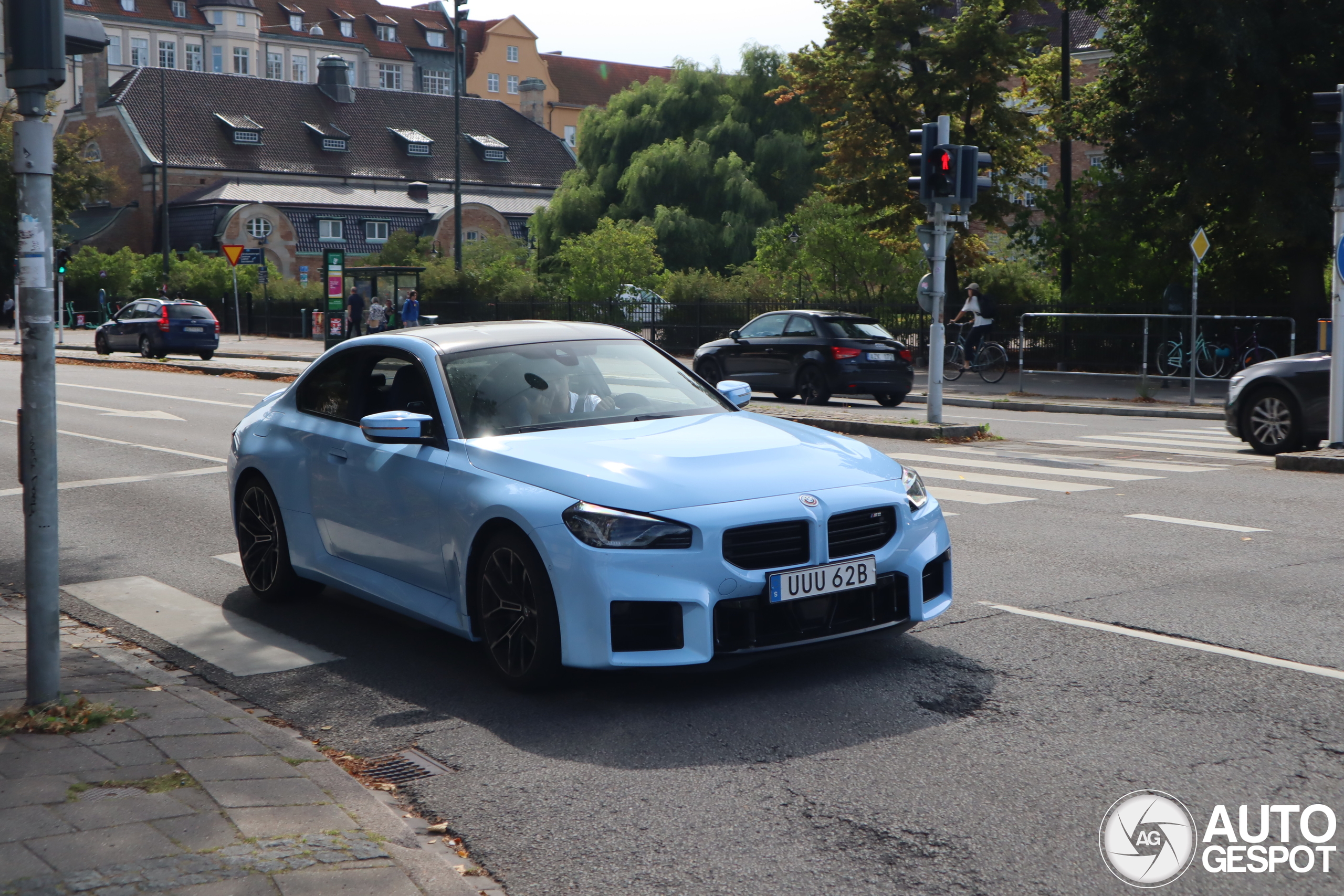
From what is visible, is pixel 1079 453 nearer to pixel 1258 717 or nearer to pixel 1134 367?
pixel 1258 717

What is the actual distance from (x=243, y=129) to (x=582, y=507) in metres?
82.7

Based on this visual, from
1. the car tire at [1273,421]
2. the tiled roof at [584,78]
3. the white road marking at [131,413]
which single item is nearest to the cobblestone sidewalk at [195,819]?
the car tire at [1273,421]

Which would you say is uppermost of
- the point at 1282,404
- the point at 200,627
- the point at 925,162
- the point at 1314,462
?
the point at 925,162

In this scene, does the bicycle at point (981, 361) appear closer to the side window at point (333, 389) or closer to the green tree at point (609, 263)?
the green tree at point (609, 263)

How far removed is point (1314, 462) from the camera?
42.0ft

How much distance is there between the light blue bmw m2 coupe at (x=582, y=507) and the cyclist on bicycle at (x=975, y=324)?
21.7m

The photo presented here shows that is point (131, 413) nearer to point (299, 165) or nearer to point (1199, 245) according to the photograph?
point (1199, 245)

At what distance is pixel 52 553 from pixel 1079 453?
11967 mm

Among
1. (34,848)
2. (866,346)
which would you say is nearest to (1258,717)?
(34,848)

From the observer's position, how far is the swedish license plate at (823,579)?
527cm

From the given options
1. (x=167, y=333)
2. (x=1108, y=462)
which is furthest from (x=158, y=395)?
(x=1108, y=462)

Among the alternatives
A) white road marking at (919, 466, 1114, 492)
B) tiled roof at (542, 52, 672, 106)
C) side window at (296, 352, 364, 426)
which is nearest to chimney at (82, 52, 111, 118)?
tiled roof at (542, 52, 672, 106)

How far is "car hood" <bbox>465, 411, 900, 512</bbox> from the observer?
533 centimetres

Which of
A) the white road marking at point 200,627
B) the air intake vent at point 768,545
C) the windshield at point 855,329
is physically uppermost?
the windshield at point 855,329
